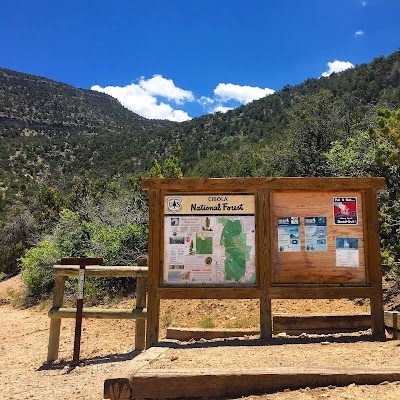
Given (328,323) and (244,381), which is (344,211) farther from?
(244,381)

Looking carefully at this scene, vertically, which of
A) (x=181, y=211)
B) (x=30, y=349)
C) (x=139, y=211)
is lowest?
(x=30, y=349)

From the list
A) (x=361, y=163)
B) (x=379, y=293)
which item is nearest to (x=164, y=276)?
(x=379, y=293)

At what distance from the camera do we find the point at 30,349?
24.5ft

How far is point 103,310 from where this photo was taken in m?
6.30

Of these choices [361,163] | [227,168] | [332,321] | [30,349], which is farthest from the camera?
[227,168]

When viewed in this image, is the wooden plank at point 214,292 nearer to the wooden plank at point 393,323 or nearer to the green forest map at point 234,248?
the green forest map at point 234,248

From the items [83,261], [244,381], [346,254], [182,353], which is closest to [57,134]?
[83,261]

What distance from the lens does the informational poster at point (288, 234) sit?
5.32 meters

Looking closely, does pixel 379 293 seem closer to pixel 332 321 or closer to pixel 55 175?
pixel 332 321

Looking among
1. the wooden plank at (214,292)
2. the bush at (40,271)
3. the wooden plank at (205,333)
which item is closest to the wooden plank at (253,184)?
the wooden plank at (214,292)

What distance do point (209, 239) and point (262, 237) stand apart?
68 cm

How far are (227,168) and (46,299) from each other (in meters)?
18.0

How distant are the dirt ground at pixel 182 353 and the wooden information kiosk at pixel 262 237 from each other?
2.25ft

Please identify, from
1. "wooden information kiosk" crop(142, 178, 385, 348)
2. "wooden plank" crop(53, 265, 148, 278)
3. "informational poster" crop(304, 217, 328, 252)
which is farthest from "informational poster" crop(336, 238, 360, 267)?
"wooden plank" crop(53, 265, 148, 278)
